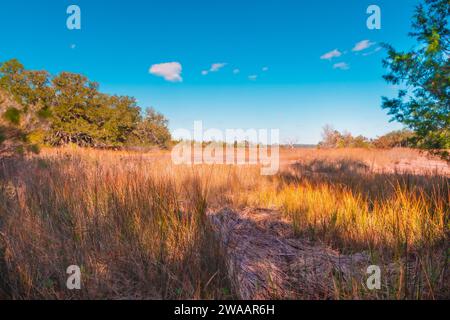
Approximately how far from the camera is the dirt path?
1417 mm

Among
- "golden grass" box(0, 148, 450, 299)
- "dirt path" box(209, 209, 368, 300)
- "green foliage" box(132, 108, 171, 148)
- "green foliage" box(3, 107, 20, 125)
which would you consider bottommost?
"dirt path" box(209, 209, 368, 300)

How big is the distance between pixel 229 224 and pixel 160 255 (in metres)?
1.24

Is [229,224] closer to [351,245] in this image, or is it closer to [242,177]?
[351,245]

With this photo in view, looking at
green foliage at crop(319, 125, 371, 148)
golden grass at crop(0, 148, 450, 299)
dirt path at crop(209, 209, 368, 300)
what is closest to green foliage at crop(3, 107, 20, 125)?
golden grass at crop(0, 148, 450, 299)

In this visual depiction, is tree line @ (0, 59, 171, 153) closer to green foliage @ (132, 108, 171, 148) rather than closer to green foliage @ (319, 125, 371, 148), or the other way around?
green foliage @ (132, 108, 171, 148)

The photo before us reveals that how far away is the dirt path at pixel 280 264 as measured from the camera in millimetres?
1417

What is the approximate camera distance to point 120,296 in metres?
1.27

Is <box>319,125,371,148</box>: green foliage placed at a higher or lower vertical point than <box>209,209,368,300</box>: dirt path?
higher

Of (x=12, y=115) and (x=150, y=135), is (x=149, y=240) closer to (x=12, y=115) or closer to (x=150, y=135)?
(x=12, y=115)

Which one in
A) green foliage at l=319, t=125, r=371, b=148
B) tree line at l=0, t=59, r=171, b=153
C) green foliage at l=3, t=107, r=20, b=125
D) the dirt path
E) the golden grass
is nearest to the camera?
the golden grass

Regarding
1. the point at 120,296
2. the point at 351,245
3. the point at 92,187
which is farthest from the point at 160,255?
the point at 351,245

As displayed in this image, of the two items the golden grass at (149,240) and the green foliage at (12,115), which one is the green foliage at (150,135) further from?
the golden grass at (149,240)

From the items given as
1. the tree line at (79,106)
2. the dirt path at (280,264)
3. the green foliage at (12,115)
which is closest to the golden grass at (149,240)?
the dirt path at (280,264)

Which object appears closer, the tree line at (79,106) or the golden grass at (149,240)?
the golden grass at (149,240)
